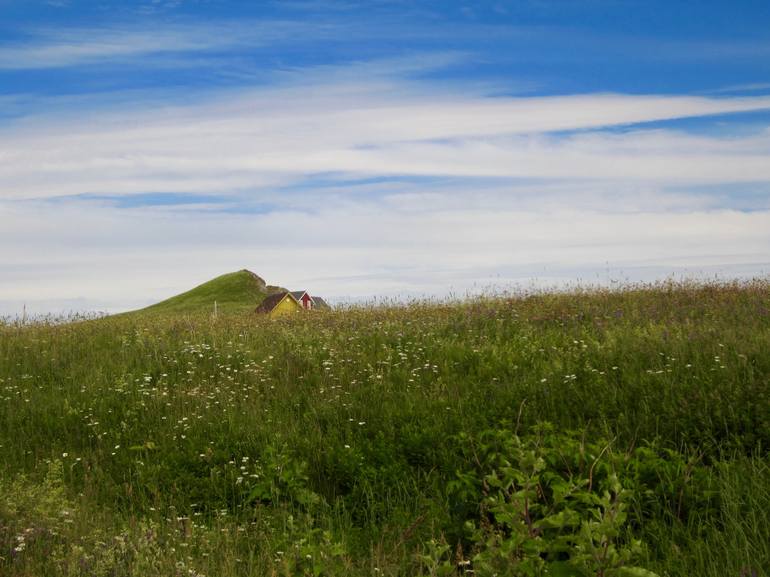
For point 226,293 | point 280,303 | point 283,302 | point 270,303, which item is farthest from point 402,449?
point 226,293

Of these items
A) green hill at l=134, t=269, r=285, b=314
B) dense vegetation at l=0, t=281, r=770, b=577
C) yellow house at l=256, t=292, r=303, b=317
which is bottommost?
dense vegetation at l=0, t=281, r=770, b=577

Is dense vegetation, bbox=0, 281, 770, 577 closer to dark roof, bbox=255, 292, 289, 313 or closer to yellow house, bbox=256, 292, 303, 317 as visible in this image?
dark roof, bbox=255, 292, 289, 313

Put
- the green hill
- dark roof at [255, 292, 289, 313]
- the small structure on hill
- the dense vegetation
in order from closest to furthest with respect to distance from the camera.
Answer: the dense vegetation < dark roof at [255, 292, 289, 313] < the small structure on hill < the green hill

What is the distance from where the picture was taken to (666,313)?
1195 centimetres

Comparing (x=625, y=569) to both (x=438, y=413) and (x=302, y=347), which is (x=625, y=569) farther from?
(x=302, y=347)

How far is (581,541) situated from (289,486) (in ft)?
11.9

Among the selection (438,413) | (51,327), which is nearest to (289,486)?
(438,413)

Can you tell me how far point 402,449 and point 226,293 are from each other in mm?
36759

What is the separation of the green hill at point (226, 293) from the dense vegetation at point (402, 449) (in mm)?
28501

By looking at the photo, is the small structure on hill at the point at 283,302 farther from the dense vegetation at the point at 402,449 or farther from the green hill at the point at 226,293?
the dense vegetation at the point at 402,449

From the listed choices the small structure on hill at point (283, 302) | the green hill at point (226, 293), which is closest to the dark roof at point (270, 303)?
the small structure on hill at point (283, 302)

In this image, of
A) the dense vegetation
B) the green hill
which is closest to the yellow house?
the green hill

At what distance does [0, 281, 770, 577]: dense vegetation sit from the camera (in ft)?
15.1

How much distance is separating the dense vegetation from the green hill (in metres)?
28.5
